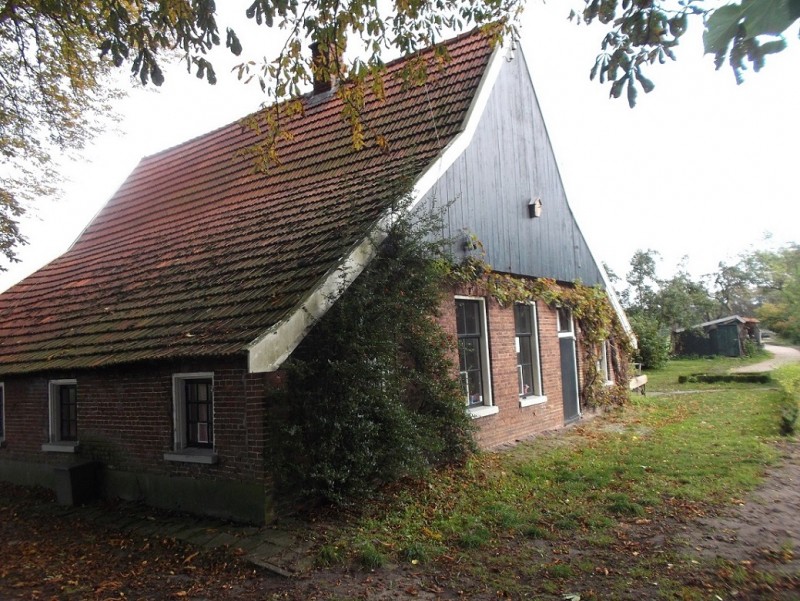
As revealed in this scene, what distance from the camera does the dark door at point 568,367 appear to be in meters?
13.7

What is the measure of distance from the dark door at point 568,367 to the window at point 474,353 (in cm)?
357

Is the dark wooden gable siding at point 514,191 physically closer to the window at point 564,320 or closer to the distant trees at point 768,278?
the window at point 564,320

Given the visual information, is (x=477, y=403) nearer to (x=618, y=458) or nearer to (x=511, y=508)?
(x=618, y=458)

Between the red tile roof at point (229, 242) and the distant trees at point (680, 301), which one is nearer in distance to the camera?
the red tile roof at point (229, 242)

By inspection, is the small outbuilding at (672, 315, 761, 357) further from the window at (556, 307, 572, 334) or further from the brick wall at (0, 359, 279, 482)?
the brick wall at (0, 359, 279, 482)

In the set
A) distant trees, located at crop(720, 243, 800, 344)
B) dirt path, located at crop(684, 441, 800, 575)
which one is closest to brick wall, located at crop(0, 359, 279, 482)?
dirt path, located at crop(684, 441, 800, 575)

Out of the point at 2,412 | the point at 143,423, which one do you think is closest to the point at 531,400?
the point at 143,423

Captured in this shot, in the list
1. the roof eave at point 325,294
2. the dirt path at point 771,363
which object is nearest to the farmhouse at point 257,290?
the roof eave at point 325,294

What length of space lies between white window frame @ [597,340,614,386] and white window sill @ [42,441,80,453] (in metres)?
11.7

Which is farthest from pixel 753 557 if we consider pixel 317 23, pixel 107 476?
pixel 107 476

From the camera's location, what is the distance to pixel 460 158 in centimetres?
1023

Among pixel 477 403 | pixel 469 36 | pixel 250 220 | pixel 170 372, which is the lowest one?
pixel 477 403

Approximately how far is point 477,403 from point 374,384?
3.73 metres

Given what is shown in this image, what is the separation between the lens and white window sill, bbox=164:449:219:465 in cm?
742
